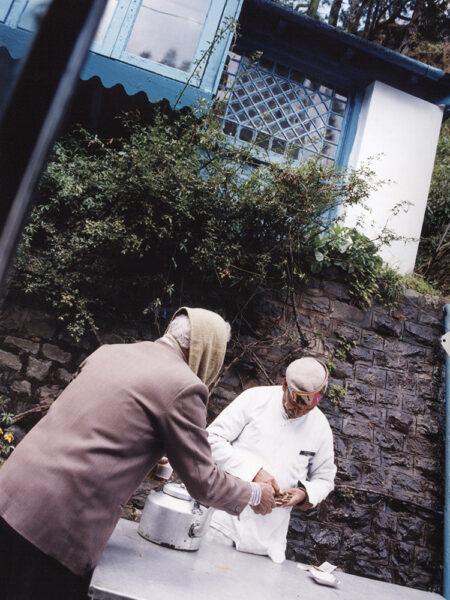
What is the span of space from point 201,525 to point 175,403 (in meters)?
0.76

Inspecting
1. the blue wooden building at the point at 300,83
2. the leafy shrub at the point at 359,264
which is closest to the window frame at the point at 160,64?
the blue wooden building at the point at 300,83

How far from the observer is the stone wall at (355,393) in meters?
4.25

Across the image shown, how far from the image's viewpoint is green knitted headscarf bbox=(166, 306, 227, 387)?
2.06 meters

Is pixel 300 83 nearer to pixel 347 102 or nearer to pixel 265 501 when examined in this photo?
pixel 347 102

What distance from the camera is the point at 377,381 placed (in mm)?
4781

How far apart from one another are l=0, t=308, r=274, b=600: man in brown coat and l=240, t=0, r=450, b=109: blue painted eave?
20.2 feet

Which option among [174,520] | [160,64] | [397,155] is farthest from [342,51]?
[174,520]

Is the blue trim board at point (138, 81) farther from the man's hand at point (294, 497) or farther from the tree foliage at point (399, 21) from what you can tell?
the tree foliage at point (399, 21)

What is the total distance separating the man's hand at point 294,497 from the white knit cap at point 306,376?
0.64 meters

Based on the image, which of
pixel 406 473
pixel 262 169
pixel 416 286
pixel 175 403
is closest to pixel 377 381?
pixel 406 473

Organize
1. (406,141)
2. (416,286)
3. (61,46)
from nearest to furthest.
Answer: (61,46) < (416,286) < (406,141)

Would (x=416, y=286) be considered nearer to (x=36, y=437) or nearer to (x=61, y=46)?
(x=36, y=437)

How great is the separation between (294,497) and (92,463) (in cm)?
156

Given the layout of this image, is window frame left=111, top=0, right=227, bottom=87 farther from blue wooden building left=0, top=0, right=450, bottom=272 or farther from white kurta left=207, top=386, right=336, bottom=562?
white kurta left=207, top=386, right=336, bottom=562
